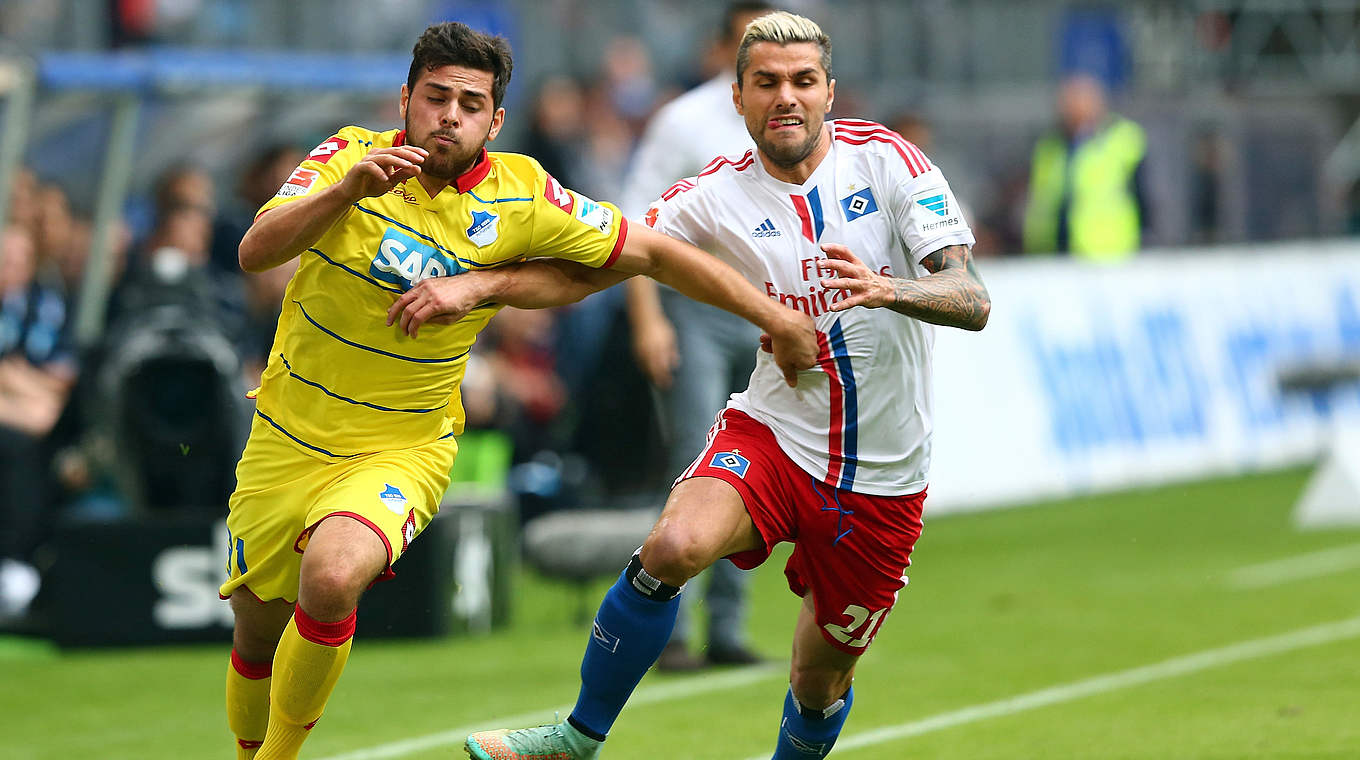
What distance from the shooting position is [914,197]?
5.70 metres

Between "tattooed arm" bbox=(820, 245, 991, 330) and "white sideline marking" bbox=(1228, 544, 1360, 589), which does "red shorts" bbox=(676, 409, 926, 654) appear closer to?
"tattooed arm" bbox=(820, 245, 991, 330)

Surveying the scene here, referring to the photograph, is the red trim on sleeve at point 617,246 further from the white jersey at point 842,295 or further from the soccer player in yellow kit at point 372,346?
the white jersey at point 842,295

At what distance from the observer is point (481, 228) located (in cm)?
565

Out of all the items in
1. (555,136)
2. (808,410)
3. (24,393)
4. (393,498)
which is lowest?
(555,136)

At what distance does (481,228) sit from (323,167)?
48 cm

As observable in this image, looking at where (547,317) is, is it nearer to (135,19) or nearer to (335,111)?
(335,111)

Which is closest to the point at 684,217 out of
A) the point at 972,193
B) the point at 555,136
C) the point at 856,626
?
the point at 856,626

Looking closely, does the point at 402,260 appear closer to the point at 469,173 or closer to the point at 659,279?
the point at 469,173

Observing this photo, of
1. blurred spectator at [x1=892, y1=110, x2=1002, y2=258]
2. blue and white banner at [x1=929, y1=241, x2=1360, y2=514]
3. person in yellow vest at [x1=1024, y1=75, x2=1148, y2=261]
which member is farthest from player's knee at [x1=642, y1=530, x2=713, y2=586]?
blurred spectator at [x1=892, y1=110, x2=1002, y2=258]

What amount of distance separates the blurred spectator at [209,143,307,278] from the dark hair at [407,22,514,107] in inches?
222

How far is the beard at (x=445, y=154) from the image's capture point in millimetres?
5480

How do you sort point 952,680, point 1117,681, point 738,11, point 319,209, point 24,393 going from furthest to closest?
1. point 24,393
2. point 738,11
3. point 952,680
4. point 1117,681
5. point 319,209

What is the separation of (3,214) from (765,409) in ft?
22.1

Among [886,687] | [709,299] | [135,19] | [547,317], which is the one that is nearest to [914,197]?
[709,299]
